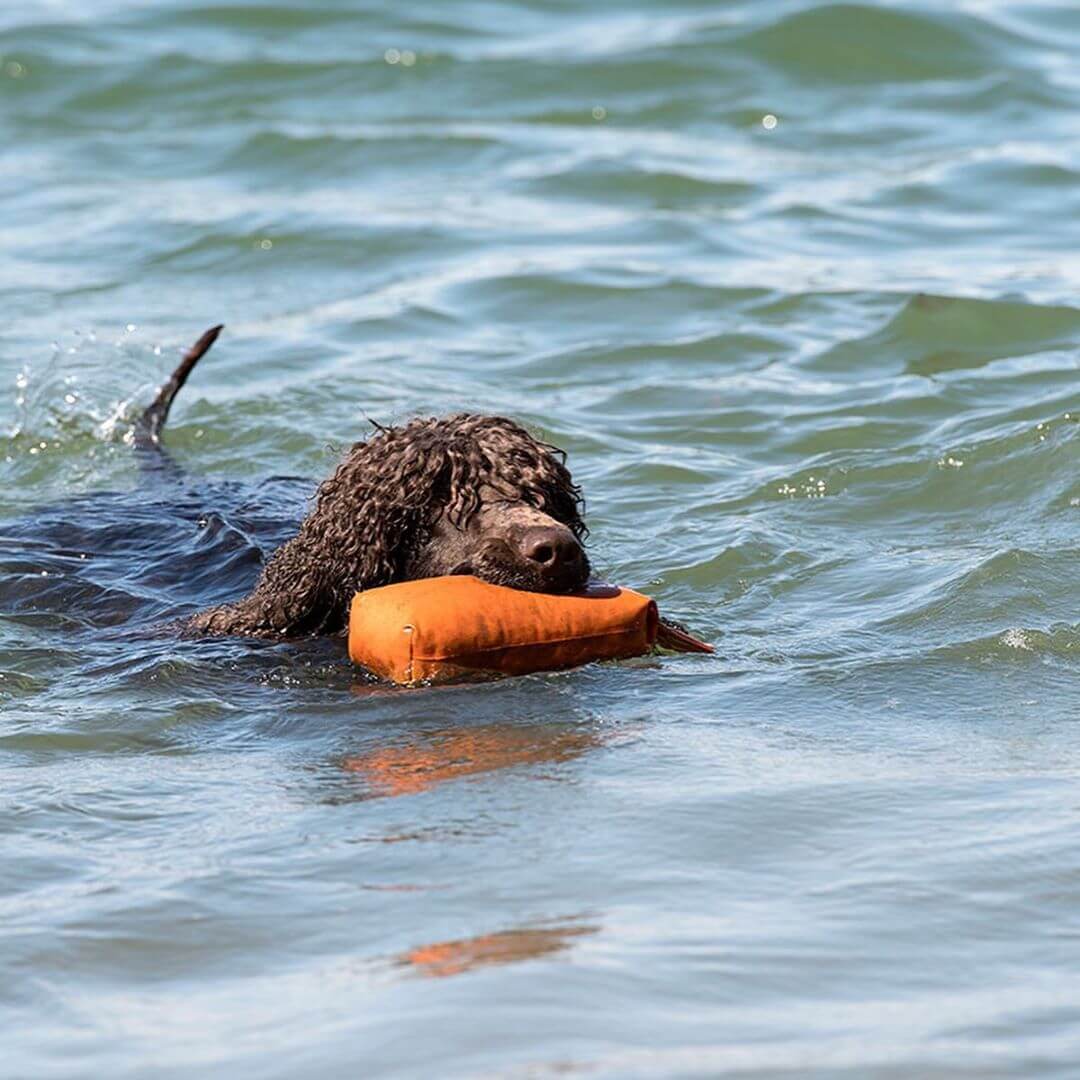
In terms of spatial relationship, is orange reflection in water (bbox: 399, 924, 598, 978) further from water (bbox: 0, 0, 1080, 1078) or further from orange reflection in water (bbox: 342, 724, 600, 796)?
orange reflection in water (bbox: 342, 724, 600, 796)

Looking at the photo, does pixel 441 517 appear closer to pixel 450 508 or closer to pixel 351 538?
pixel 450 508

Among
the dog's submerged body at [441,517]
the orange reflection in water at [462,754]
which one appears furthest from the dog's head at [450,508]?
the orange reflection in water at [462,754]

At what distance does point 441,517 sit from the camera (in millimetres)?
6480

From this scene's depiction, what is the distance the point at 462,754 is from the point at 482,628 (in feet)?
1.71

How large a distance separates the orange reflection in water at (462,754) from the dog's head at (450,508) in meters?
0.51

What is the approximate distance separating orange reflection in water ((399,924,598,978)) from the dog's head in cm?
193

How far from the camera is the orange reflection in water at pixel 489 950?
14.1ft

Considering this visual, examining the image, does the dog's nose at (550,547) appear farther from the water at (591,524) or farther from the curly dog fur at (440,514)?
the water at (591,524)

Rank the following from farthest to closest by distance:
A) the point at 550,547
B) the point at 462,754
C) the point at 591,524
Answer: the point at 591,524 < the point at 550,547 < the point at 462,754

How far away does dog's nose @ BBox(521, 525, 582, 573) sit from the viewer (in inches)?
244

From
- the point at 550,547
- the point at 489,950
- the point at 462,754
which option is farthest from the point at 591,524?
the point at 489,950

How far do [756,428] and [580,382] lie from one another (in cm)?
140

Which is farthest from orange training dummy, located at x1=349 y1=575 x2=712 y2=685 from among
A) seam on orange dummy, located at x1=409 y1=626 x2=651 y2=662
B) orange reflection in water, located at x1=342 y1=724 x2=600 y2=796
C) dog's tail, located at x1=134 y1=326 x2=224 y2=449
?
dog's tail, located at x1=134 y1=326 x2=224 y2=449

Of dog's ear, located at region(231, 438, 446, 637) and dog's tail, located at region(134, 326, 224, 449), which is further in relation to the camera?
dog's tail, located at region(134, 326, 224, 449)
